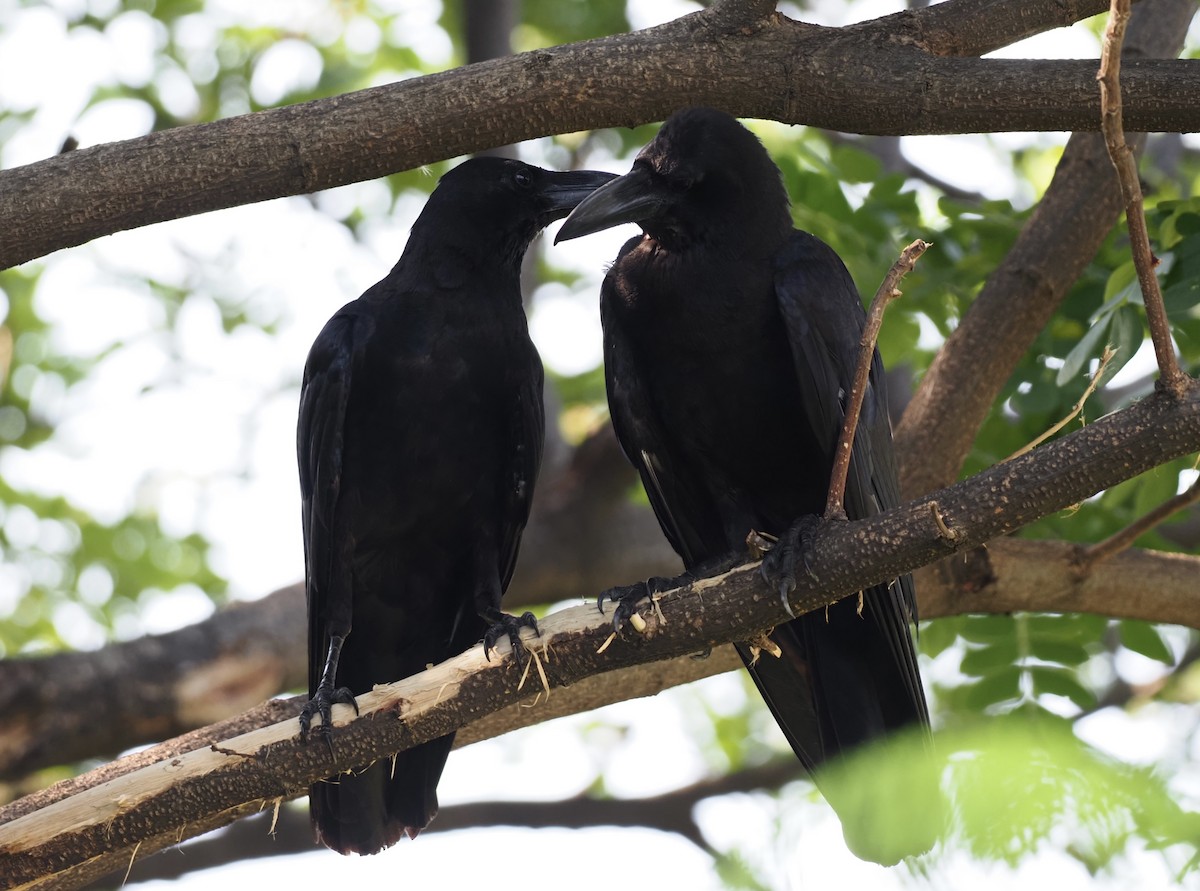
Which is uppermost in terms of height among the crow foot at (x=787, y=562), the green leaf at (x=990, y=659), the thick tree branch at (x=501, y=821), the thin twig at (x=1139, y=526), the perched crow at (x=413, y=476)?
the perched crow at (x=413, y=476)

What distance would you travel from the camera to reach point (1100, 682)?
6.93m

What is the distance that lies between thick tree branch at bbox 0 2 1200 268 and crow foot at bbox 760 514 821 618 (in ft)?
3.53

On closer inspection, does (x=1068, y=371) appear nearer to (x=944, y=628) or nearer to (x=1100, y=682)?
(x=944, y=628)

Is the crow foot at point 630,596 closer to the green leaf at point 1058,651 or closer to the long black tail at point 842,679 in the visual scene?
the long black tail at point 842,679

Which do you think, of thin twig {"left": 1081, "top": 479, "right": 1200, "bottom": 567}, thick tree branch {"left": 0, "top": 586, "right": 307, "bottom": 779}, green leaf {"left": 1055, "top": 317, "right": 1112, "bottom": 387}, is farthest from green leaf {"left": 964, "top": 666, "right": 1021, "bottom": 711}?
thick tree branch {"left": 0, "top": 586, "right": 307, "bottom": 779}

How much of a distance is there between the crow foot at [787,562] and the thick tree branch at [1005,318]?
4.74ft

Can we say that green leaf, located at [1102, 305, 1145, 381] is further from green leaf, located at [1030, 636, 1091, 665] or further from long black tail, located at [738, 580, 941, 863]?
green leaf, located at [1030, 636, 1091, 665]

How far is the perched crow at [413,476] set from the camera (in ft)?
13.3

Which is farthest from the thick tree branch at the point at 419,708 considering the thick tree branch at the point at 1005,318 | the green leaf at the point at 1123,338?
the thick tree branch at the point at 1005,318

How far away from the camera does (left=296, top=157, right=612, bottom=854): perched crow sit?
406cm

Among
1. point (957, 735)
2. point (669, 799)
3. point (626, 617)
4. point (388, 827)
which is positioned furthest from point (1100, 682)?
point (957, 735)

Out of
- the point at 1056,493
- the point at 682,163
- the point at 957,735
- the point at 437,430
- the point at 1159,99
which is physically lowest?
the point at 957,735

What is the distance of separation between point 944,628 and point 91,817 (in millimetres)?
2940

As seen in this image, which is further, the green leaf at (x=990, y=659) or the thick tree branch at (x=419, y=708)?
the green leaf at (x=990, y=659)
